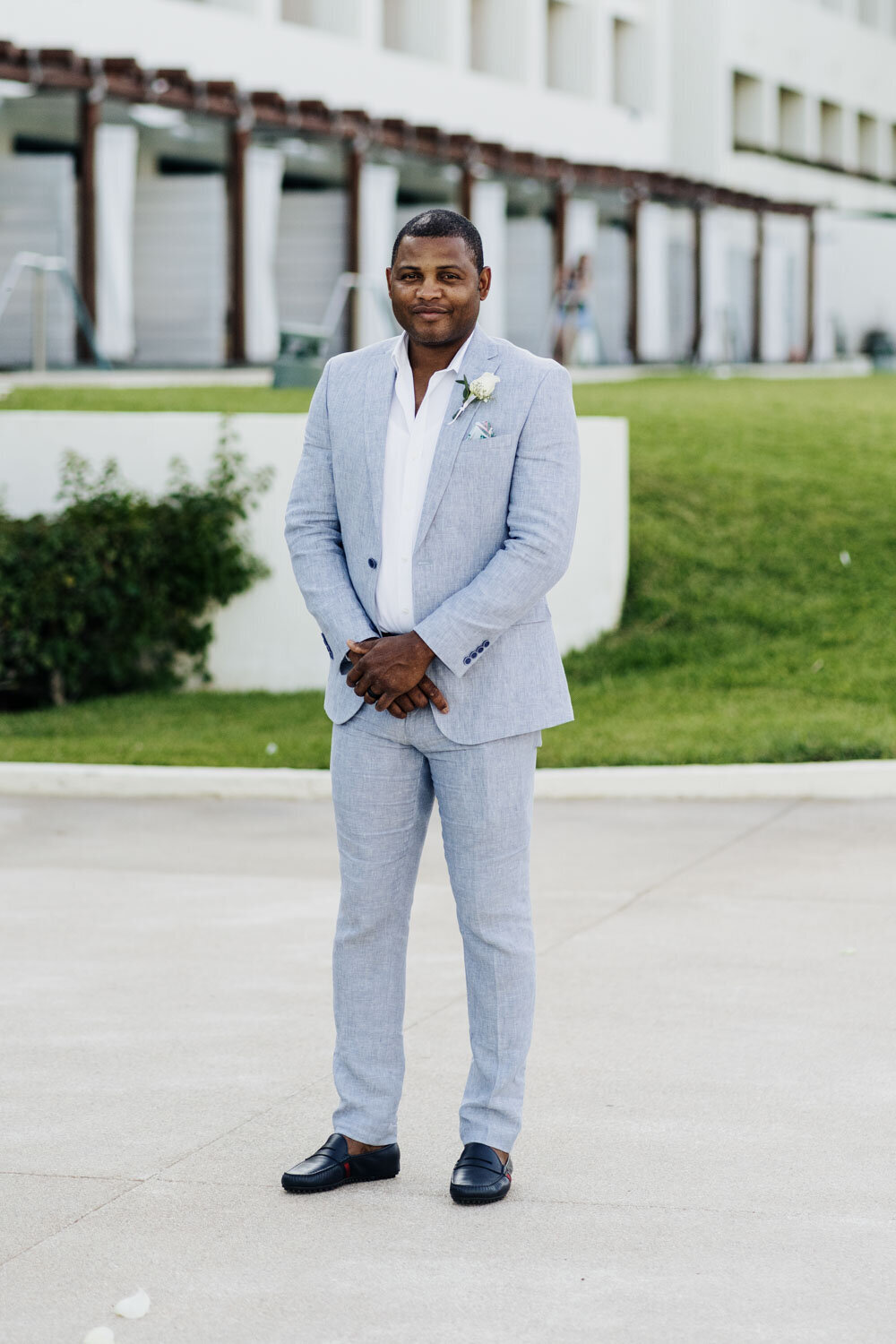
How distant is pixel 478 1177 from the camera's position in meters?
4.28

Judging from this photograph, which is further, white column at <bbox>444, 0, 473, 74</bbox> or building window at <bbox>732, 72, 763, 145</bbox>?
building window at <bbox>732, 72, 763, 145</bbox>

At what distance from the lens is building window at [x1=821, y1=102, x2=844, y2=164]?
164 ft

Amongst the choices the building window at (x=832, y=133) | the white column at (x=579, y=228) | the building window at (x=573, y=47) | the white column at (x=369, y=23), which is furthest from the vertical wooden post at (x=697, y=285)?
the building window at (x=832, y=133)

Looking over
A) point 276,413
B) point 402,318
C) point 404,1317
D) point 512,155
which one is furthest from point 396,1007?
point 512,155

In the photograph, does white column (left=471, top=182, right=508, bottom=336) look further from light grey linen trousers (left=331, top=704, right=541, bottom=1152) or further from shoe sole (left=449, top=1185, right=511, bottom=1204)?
shoe sole (left=449, top=1185, right=511, bottom=1204)

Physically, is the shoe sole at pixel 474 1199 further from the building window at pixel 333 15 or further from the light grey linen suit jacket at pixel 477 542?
the building window at pixel 333 15

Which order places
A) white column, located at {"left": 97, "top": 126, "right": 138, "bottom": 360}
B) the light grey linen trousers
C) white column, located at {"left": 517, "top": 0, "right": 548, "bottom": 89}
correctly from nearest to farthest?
the light grey linen trousers → white column, located at {"left": 97, "top": 126, "right": 138, "bottom": 360} → white column, located at {"left": 517, "top": 0, "right": 548, "bottom": 89}

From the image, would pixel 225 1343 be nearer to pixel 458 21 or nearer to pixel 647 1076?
pixel 647 1076

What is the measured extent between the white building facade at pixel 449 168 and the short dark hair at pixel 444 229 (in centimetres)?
1885

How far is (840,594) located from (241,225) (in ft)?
Result: 47.0

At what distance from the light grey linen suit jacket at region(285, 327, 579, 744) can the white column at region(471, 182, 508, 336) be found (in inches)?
1002

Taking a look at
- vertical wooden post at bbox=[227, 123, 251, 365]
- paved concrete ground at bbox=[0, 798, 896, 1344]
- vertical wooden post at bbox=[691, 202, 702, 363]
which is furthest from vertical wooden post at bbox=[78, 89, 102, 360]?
vertical wooden post at bbox=[691, 202, 702, 363]

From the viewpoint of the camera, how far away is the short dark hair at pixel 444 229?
4219 millimetres

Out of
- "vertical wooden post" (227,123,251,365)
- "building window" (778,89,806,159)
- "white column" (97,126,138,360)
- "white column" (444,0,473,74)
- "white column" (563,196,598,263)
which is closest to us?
"white column" (97,126,138,360)
